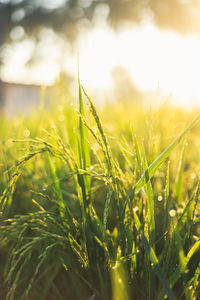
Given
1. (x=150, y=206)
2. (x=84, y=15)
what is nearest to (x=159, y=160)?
(x=150, y=206)

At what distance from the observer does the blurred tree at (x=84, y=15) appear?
307 cm

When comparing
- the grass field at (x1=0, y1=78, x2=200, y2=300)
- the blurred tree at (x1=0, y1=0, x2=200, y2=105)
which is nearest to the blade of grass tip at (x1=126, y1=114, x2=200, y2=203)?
the grass field at (x1=0, y1=78, x2=200, y2=300)

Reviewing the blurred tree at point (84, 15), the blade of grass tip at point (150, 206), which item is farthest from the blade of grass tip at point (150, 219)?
the blurred tree at point (84, 15)

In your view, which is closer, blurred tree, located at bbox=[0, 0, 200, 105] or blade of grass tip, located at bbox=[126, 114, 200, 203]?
blade of grass tip, located at bbox=[126, 114, 200, 203]

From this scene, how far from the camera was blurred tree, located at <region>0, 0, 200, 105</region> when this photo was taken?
3.07 meters

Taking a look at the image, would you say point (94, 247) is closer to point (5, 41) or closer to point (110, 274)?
point (110, 274)

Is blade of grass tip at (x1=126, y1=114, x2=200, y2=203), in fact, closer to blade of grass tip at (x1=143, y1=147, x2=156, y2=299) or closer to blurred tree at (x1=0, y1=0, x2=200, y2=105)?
blade of grass tip at (x1=143, y1=147, x2=156, y2=299)

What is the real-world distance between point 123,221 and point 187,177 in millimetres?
503

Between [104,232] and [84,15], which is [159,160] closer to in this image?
[104,232]

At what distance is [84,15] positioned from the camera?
3.28 meters

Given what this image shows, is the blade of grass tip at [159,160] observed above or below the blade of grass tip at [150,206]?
above

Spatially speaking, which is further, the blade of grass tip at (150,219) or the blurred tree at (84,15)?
the blurred tree at (84,15)

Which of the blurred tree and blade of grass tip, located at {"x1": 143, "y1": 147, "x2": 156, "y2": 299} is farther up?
the blurred tree

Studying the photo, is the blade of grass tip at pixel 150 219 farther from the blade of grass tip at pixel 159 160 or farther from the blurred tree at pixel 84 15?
the blurred tree at pixel 84 15
